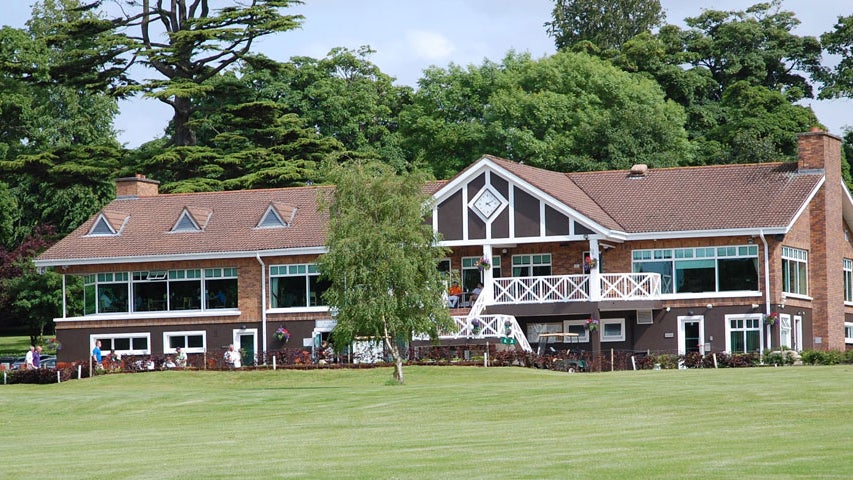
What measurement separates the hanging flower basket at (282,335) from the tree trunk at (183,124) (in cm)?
1745

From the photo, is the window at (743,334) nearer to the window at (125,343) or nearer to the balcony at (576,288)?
the balcony at (576,288)

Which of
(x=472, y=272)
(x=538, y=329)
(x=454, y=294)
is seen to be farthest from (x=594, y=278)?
(x=472, y=272)

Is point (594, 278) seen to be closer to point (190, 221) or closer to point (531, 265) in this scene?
point (531, 265)

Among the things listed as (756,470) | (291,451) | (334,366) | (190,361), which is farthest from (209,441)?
(190,361)

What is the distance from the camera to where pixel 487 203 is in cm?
4431

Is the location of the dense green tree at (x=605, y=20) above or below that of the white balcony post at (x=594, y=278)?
above

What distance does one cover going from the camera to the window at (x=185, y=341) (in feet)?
157

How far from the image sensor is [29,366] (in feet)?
153

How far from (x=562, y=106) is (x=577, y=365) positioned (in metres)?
25.2

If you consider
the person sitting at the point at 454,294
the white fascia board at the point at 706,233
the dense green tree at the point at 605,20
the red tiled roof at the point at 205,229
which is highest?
the dense green tree at the point at 605,20

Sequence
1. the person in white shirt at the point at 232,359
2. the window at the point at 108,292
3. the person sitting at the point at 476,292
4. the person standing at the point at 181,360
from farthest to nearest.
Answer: the window at the point at 108,292 → the person standing at the point at 181,360 → the person in white shirt at the point at 232,359 → the person sitting at the point at 476,292

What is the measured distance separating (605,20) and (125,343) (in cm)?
3842

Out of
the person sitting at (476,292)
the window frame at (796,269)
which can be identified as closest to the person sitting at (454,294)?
the person sitting at (476,292)

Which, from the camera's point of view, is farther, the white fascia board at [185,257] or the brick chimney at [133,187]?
the brick chimney at [133,187]
